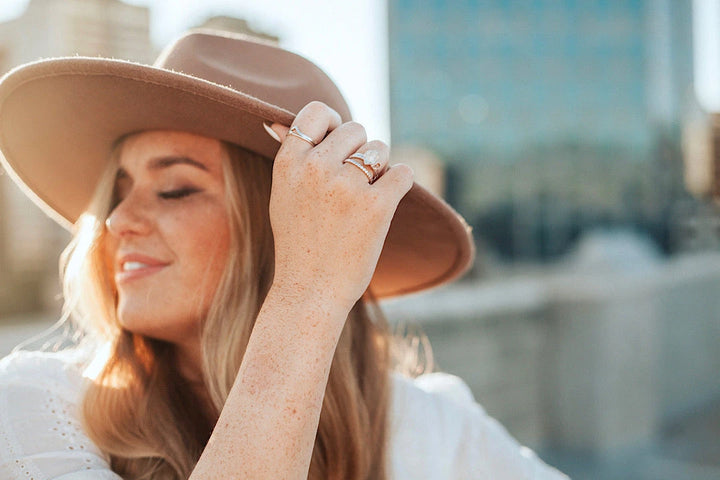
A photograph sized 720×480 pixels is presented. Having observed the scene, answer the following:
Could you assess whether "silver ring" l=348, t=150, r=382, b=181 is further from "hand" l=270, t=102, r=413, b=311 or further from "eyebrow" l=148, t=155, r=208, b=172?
"eyebrow" l=148, t=155, r=208, b=172

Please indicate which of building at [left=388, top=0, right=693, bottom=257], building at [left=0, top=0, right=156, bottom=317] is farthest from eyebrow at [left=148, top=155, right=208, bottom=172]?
building at [left=388, top=0, right=693, bottom=257]

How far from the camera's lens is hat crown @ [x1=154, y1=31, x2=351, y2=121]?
138cm

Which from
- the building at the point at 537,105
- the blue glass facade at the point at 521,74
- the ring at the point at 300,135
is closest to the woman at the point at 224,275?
the ring at the point at 300,135

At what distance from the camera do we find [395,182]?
1035 millimetres

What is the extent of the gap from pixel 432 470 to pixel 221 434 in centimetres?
86

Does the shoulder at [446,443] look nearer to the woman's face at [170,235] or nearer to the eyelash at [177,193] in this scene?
the woman's face at [170,235]

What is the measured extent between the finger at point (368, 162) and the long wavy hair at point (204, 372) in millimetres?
470

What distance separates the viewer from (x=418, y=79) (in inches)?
1588

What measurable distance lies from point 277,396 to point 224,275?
52 cm

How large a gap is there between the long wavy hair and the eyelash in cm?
8

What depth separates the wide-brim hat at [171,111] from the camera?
48.3 inches

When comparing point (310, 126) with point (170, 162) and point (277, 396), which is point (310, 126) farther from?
point (170, 162)

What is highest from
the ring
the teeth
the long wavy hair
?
the ring

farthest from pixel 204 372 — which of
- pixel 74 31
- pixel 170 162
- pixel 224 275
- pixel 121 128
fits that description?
pixel 74 31
